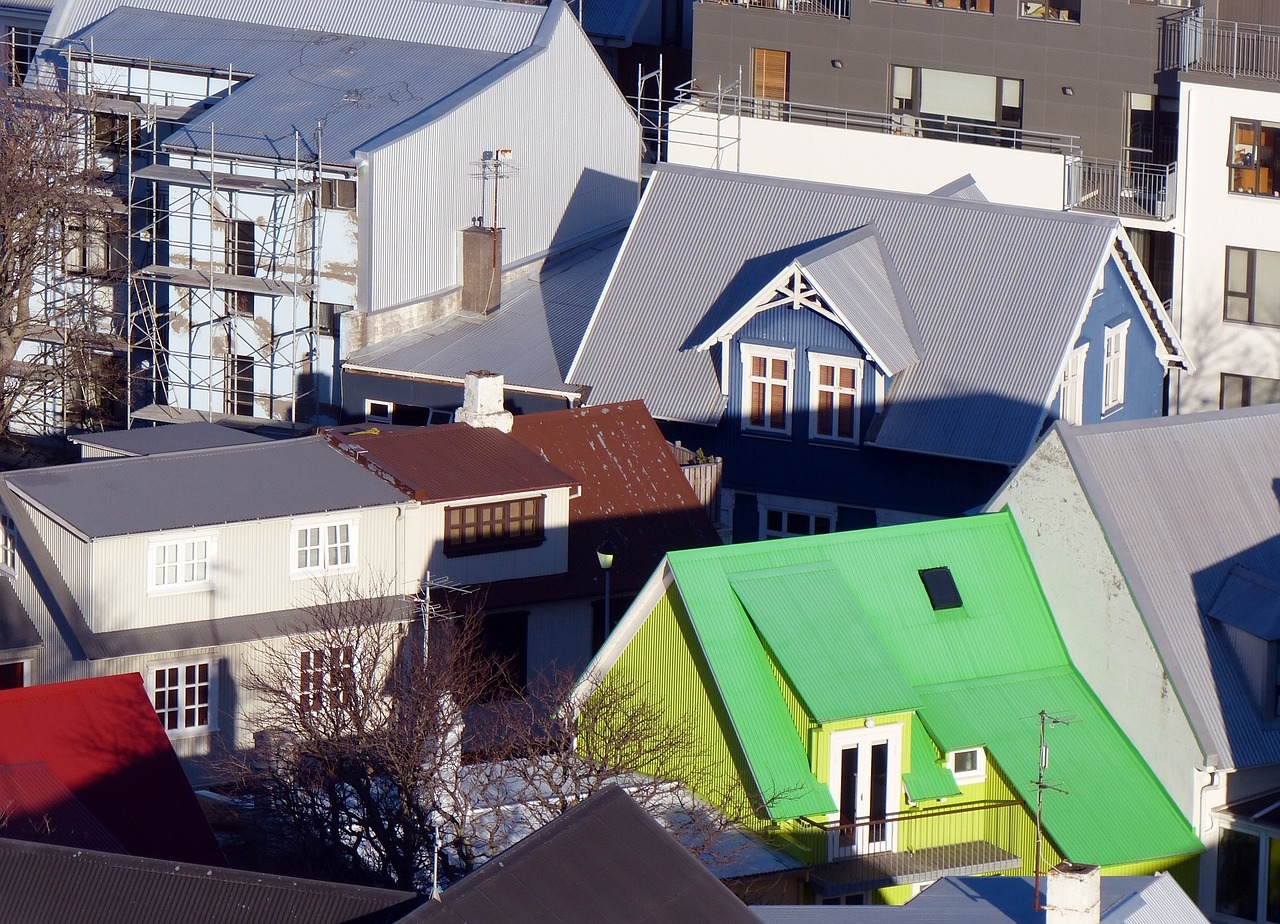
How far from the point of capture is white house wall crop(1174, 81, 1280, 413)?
57562mm

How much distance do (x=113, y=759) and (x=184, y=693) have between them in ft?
17.2

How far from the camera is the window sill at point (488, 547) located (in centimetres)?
4284

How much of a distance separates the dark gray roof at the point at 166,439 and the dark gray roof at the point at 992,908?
1824 centimetres

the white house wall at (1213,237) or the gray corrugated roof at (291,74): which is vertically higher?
the gray corrugated roof at (291,74)

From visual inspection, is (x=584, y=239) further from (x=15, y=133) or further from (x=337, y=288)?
(x=15, y=133)

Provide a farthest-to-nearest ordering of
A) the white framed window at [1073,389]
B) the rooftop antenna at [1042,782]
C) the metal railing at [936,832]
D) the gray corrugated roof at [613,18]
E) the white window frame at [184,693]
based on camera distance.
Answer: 1. the gray corrugated roof at [613,18]
2. the white framed window at [1073,389]
3. the white window frame at [184,693]
4. the metal railing at [936,832]
5. the rooftop antenna at [1042,782]

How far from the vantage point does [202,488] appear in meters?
41.5

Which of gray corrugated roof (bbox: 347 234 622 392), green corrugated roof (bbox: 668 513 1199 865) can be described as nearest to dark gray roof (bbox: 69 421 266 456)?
gray corrugated roof (bbox: 347 234 622 392)

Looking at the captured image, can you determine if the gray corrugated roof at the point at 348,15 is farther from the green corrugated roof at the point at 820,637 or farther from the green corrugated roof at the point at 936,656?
the green corrugated roof at the point at 820,637

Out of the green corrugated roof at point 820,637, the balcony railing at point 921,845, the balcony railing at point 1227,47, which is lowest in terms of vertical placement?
the balcony railing at point 921,845

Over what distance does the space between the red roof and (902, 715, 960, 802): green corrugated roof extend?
897 cm

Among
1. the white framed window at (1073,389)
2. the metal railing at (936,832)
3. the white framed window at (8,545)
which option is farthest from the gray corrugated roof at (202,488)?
the white framed window at (1073,389)

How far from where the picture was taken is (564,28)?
5756 centimetres

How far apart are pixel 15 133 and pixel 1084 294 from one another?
22.3 m
